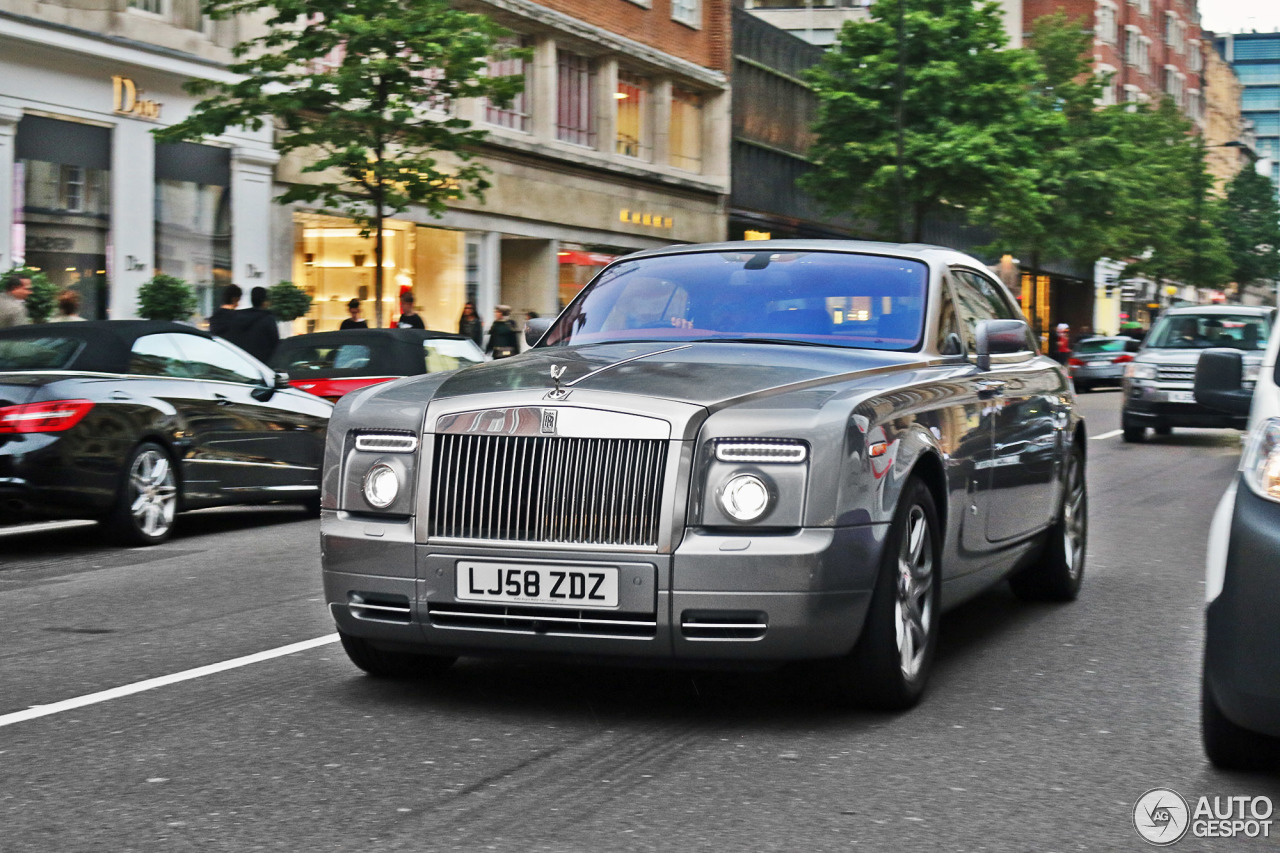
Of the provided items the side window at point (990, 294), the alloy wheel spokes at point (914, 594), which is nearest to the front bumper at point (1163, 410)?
the side window at point (990, 294)

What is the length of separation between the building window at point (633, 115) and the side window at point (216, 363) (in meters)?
25.2

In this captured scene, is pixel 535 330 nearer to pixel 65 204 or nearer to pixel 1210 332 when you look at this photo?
pixel 65 204

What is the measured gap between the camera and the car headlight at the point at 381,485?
17.7ft

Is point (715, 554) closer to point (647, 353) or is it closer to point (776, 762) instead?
point (776, 762)

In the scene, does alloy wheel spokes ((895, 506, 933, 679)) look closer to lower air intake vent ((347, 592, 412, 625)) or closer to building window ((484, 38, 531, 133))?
lower air intake vent ((347, 592, 412, 625))

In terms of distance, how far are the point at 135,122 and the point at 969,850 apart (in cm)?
2074

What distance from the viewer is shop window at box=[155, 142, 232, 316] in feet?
76.7

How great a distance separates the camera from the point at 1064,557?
26.4 feet

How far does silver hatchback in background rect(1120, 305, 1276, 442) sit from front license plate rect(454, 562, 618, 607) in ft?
55.0

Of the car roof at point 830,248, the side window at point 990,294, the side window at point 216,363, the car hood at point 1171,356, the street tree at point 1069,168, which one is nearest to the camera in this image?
the car roof at point 830,248

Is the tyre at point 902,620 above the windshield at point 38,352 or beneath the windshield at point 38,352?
beneath

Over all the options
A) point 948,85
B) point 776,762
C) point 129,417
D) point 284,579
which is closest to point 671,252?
point 776,762

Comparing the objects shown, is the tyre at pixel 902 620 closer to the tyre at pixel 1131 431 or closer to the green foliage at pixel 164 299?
the tyre at pixel 1131 431

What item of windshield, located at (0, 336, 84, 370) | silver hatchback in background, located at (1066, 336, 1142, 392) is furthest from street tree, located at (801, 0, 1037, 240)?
windshield, located at (0, 336, 84, 370)
